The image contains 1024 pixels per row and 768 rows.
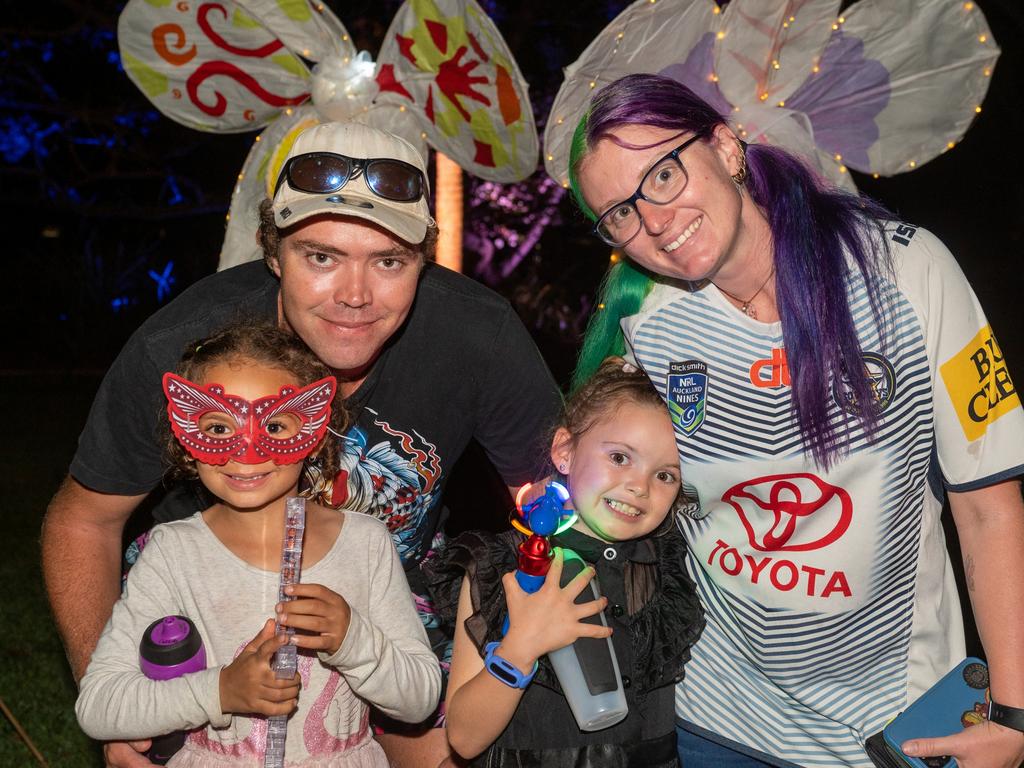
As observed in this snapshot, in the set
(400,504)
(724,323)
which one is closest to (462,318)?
(400,504)

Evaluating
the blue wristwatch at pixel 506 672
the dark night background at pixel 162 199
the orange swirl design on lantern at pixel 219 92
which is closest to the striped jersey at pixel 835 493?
the blue wristwatch at pixel 506 672

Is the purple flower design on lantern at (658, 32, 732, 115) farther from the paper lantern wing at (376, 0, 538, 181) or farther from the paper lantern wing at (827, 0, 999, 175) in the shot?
the paper lantern wing at (376, 0, 538, 181)

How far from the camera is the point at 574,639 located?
248 centimetres

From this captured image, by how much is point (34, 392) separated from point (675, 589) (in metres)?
14.0

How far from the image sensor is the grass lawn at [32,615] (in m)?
4.40

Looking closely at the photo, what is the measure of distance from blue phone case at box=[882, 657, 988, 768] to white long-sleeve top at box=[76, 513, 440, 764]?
3.50ft

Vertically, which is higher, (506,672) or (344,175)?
(344,175)

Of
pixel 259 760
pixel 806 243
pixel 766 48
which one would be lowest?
pixel 259 760

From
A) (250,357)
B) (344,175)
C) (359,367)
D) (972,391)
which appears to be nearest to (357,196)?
(344,175)

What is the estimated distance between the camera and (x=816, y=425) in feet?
8.05

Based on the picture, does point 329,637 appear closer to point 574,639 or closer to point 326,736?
point 326,736

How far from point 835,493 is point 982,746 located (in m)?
0.62

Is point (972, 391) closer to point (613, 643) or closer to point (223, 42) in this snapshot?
point (613, 643)

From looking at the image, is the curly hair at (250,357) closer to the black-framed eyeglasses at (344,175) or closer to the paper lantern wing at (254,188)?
the black-framed eyeglasses at (344,175)
